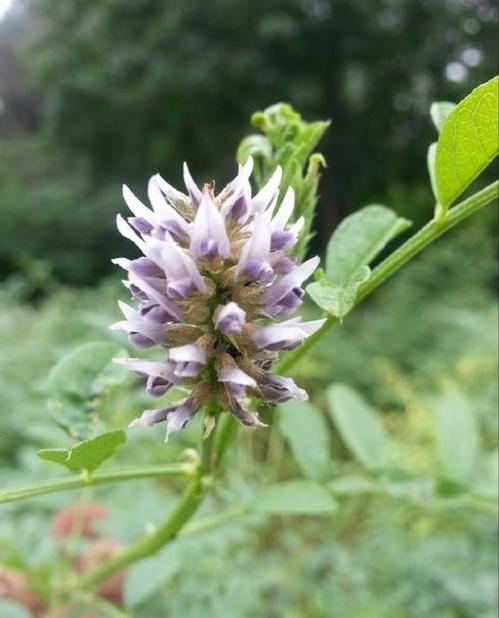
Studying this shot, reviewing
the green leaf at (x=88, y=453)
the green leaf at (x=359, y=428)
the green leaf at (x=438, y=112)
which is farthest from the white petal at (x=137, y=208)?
the green leaf at (x=359, y=428)

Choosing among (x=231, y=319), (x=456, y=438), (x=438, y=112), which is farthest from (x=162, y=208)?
(x=456, y=438)

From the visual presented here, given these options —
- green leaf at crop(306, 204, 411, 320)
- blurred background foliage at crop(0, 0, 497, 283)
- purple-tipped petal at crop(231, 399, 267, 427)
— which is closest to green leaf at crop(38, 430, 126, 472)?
purple-tipped petal at crop(231, 399, 267, 427)

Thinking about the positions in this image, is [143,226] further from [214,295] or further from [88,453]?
[88,453]

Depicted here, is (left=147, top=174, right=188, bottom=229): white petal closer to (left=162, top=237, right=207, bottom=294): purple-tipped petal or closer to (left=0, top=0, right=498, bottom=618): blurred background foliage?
(left=162, top=237, right=207, bottom=294): purple-tipped petal

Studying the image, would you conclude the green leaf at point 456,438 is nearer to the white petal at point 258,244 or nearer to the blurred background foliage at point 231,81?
the white petal at point 258,244

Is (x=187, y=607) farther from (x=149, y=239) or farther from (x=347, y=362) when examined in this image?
(x=347, y=362)

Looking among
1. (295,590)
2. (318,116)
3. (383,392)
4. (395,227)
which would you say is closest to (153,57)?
(318,116)
